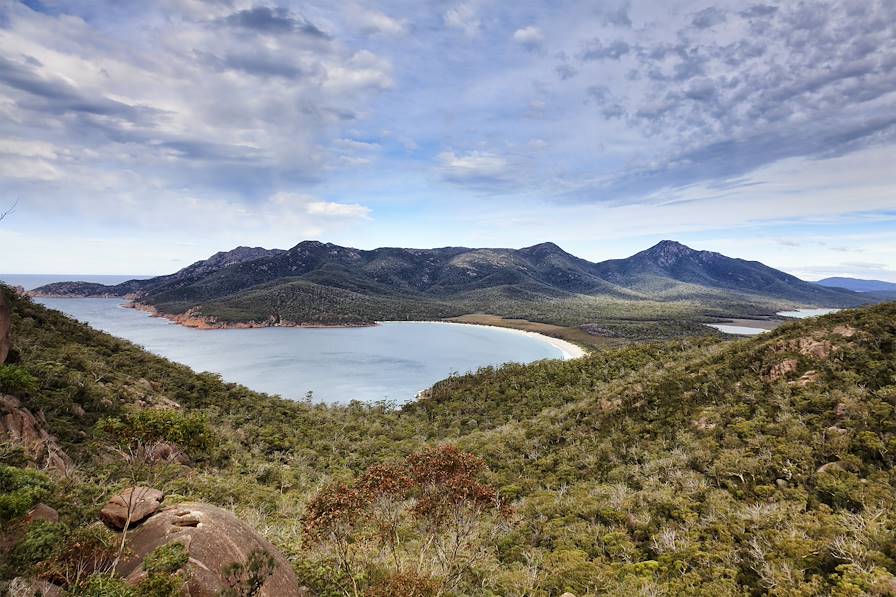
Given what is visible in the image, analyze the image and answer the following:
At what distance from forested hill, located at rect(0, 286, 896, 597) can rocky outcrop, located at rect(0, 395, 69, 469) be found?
0.50 ft

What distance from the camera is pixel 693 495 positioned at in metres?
19.1

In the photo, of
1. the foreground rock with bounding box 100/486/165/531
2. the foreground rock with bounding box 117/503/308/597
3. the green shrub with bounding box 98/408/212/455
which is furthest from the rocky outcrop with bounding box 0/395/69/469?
the foreground rock with bounding box 117/503/308/597

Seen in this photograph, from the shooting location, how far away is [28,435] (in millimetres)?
17172

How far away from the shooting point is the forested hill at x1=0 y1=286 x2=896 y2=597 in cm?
1198

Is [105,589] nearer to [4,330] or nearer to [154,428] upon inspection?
[154,428]

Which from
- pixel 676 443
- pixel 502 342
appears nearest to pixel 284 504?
pixel 676 443

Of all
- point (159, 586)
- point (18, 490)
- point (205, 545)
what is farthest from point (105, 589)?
point (18, 490)

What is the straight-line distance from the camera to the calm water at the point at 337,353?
281 ft

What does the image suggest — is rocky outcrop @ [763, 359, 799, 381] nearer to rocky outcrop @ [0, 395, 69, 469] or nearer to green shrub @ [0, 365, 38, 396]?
rocky outcrop @ [0, 395, 69, 469]

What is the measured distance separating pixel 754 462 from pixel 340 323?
15989cm

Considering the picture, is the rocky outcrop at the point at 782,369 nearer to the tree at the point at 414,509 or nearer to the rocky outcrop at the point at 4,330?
the tree at the point at 414,509

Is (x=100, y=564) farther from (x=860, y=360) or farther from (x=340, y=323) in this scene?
(x=340, y=323)

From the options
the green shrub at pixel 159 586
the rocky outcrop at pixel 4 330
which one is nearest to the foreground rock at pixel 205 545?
the green shrub at pixel 159 586

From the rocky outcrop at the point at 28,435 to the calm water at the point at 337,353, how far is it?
57.1 m
